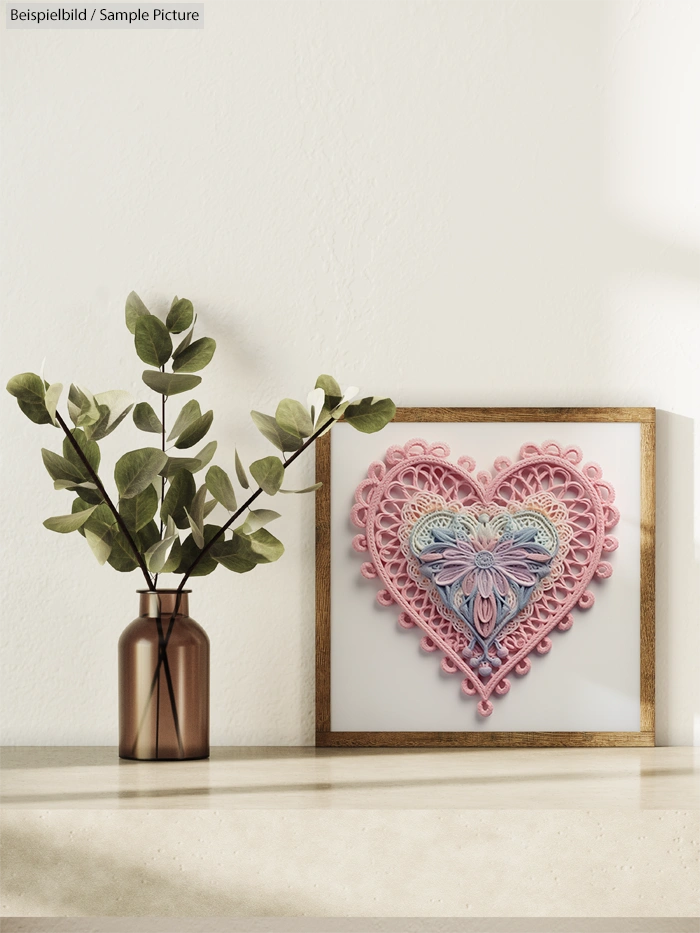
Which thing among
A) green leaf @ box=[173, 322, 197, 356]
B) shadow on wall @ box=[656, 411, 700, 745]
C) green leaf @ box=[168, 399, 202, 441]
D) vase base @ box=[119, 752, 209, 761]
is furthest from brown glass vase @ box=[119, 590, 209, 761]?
shadow on wall @ box=[656, 411, 700, 745]

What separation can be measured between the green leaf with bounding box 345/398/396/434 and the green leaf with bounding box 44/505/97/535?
328 millimetres

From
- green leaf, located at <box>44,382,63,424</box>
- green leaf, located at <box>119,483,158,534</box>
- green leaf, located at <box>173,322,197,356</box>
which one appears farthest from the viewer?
green leaf, located at <box>173,322,197,356</box>

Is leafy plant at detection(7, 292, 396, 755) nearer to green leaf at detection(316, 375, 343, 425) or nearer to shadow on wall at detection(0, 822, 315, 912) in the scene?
green leaf at detection(316, 375, 343, 425)

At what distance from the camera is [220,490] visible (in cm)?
111

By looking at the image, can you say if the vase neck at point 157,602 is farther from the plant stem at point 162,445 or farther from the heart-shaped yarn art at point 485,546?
the heart-shaped yarn art at point 485,546

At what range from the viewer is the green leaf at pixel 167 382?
1.12 meters

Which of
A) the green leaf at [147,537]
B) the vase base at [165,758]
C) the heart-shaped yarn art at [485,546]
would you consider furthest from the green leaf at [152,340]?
the vase base at [165,758]

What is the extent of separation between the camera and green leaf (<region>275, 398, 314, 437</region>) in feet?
3.72

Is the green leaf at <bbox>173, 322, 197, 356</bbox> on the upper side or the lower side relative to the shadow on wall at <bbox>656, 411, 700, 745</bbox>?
upper

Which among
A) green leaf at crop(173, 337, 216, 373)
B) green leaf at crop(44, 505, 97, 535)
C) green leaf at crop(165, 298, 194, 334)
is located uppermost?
green leaf at crop(165, 298, 194, 334)

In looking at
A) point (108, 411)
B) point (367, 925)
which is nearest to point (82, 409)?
point (108, 411)

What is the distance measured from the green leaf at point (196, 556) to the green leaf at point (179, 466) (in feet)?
0.24

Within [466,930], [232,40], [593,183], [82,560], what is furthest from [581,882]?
[232,40]

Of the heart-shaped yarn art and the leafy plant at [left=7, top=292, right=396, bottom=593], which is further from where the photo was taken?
the heart-shaped yarn art
